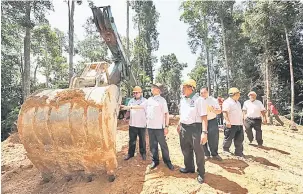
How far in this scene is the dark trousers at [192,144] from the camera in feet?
15.9

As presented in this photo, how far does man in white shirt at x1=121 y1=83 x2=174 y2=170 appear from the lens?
5395mm

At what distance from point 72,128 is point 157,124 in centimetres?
157

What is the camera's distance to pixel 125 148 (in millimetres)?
7039

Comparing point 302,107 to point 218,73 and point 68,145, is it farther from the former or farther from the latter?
point 68,145

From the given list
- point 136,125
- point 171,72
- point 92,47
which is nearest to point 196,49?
point 171,72

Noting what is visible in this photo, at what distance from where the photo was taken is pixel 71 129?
4551 millimetres

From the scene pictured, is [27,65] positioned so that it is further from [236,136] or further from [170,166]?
[170,166]

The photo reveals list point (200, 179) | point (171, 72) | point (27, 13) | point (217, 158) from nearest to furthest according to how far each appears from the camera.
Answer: point (200, 179) < point (217, 158) < point (27, 13) < point (171, 72)

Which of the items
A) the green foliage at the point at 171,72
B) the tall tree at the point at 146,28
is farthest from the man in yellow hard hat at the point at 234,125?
the green foliage at the point at 171,72

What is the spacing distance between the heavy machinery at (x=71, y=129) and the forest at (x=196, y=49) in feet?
34.7

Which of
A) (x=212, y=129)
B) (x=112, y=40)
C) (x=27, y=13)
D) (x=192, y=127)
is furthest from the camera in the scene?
(x=27, y=13)

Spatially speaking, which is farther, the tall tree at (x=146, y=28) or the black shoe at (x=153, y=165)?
the tall tree at (x=146, y=28)

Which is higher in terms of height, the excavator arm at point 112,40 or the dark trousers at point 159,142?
the excavator arm at point 112,40

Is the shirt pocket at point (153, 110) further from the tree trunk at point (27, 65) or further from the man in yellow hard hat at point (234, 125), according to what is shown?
the tree trunk at point (27, 65)
